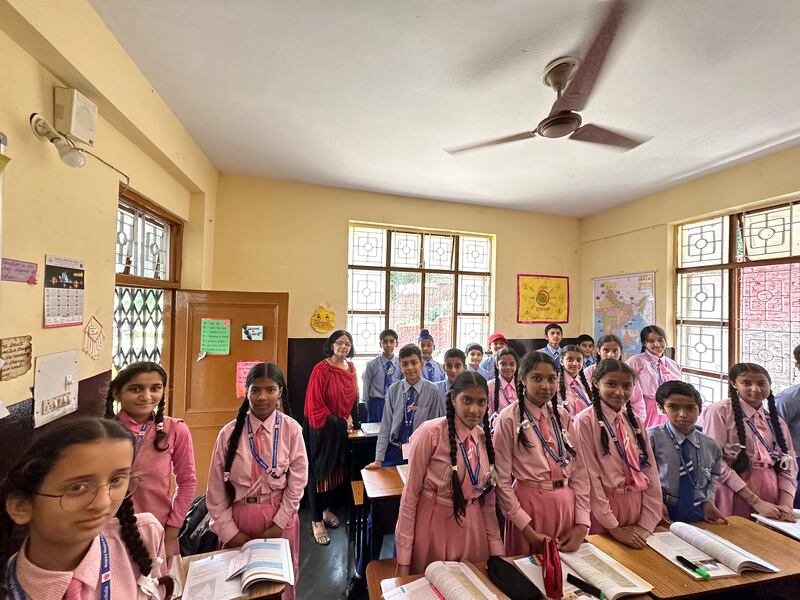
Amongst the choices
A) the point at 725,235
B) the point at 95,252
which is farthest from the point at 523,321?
the point at 95,252

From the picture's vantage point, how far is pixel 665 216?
390 cm

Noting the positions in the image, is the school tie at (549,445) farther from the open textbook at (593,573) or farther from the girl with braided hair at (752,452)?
the girl with braided hair at (752,452)

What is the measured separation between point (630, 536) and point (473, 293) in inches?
141

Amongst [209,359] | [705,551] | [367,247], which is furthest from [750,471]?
[209,359]

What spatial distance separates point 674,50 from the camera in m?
1.76

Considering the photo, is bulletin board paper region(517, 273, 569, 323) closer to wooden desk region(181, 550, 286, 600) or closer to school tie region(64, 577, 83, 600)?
wooden desk region(181, 550, 286, 600)

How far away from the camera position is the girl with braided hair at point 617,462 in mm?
1612

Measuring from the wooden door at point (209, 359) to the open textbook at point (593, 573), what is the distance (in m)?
2.70

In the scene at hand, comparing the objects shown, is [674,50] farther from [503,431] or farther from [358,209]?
[358,209]

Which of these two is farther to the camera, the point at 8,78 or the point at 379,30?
the point at 379,30

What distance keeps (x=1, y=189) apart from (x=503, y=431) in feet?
7.35

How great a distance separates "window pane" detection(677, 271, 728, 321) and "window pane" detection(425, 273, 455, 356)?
8.60ft

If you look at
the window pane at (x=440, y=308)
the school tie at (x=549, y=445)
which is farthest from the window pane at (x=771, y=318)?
the window pane at (x=440, y=308)

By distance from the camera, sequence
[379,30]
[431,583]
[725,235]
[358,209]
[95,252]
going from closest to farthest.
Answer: [431,583], [379,30], [95,252], [725,235], [358,209]
